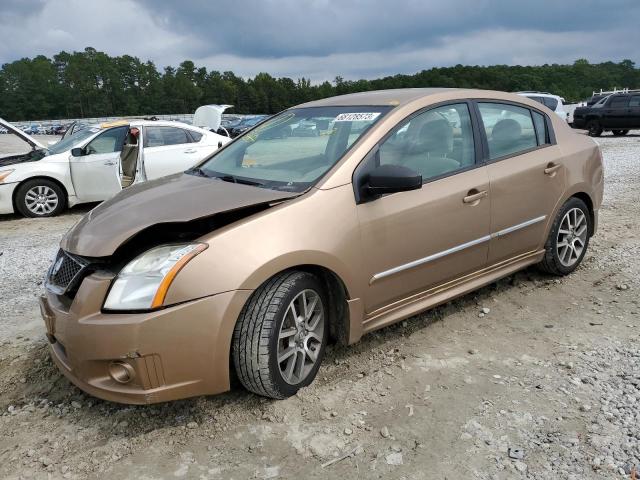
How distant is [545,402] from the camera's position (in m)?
2.76

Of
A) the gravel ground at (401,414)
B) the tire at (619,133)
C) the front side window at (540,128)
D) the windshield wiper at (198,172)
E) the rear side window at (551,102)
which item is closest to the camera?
the gravel ground at (401,414)

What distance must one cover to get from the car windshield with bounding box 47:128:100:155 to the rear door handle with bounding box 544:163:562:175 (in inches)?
285

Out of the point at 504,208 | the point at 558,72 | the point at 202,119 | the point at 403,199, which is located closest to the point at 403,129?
the point at 403,199

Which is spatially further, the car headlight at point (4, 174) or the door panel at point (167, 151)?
the door panel at point (167, 151)

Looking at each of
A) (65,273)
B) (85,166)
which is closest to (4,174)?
(85,166)

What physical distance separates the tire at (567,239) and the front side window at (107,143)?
22.3 ft

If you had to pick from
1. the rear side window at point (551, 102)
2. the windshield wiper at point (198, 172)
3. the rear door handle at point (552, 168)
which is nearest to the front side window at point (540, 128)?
the rear door handle at point (552, 168)

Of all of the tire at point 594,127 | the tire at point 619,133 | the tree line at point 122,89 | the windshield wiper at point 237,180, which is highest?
the tree line at point 122,89

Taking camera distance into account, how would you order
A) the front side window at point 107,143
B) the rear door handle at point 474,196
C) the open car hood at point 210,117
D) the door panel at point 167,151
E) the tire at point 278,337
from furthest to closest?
1. the open car hood at point 210,117
2. the door panel at point 167,151
3. the front side window at point 107,143
4. the rear door handle at point 474,196
5. the tire at point 278,337

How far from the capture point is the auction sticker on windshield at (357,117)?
3354 mm

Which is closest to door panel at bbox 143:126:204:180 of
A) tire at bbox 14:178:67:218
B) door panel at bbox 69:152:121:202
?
door panel at bbox 69:152:121:202

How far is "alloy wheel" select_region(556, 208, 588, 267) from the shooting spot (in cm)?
442

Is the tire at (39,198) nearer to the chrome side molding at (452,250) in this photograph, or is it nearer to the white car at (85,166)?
the white car at (85,166)

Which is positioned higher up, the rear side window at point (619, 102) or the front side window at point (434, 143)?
the front side window at point (434, 143)
